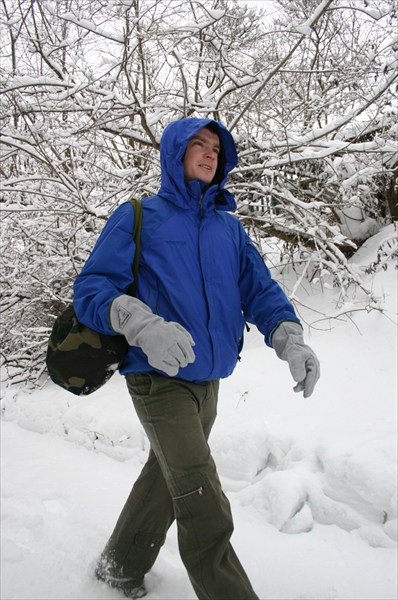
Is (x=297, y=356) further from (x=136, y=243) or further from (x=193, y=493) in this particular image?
(x=136, y=243)

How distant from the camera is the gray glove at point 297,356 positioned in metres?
1.66

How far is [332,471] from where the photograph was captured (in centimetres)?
242

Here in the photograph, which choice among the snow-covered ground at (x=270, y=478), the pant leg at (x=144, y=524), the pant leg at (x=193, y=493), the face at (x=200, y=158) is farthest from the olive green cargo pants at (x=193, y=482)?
the face at (x=200, y=158)

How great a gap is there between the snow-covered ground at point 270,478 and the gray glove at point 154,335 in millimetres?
1146

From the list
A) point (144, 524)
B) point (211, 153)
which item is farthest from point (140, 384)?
point (211, 153)

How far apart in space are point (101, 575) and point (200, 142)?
188 centimetres

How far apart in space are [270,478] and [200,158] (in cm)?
176

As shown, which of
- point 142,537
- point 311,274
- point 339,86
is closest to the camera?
point 142,537

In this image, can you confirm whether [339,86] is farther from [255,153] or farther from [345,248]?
[345,248]

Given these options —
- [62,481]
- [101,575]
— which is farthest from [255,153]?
[101,575]

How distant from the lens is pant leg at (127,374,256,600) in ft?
4.99

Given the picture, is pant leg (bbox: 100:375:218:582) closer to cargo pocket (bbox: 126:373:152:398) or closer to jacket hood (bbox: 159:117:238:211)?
cargo pocket (bbox: 126:373:152:398)

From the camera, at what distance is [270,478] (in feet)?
8.34

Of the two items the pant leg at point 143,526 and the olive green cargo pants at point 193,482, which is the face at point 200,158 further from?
the pant leg at point 143,526
